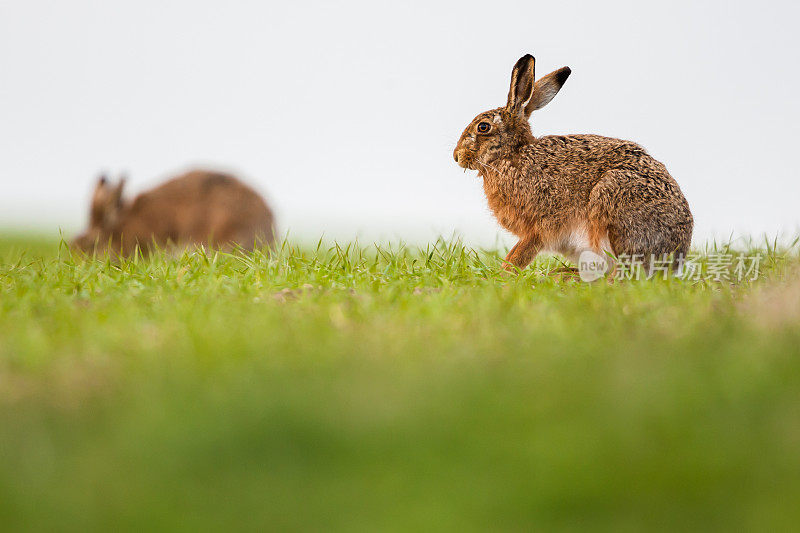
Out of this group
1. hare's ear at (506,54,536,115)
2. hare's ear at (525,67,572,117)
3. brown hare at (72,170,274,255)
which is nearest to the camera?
Answer: hare's ear at (506,54,536,115)

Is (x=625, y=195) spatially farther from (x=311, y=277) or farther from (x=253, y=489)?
(x=253, y=489)

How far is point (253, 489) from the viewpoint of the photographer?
2.28m

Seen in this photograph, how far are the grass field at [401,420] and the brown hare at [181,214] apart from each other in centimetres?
594

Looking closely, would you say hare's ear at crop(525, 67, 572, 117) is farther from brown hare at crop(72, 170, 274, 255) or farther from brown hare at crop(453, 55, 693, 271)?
brown hare at crop(72, 170, 274, 255)

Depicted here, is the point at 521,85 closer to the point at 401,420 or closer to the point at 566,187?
the point at 566,187

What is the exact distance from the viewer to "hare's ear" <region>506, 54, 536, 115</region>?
707 cm

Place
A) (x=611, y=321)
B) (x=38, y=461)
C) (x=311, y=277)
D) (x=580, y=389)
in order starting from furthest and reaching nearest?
(x=311, y=277), (x=611, y=321), (x=580, y=389), (x=38, y=461)

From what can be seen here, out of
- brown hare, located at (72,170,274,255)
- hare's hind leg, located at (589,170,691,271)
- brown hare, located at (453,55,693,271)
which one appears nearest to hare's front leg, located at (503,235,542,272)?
brown hare, located at (453,55,693,271)

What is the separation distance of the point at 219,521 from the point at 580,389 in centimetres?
142

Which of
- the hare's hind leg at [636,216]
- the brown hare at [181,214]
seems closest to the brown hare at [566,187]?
the hare's hind leg at [636,216]

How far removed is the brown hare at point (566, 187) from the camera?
264 inches

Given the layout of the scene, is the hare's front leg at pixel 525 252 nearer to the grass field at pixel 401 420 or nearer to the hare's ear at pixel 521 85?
the hare's ear at pixel 521 85

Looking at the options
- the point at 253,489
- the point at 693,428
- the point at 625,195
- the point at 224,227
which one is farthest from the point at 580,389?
the point at 224,227

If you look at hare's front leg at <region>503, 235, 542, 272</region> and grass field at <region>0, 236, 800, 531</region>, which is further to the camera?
hare's front leg at <region>503, 235, 542, 272</region>
